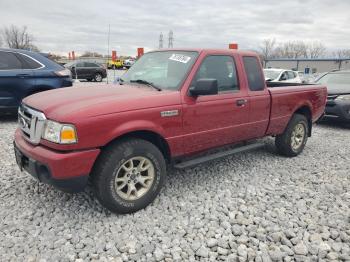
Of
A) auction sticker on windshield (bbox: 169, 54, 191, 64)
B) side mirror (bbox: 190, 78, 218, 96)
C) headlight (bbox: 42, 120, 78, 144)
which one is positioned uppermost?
auction sticker on windshield (bbox: 169, 54, 191, 64)

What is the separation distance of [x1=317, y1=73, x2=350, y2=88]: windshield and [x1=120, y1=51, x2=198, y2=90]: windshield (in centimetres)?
679

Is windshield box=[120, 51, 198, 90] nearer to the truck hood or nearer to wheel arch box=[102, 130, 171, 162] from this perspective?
the truck hood

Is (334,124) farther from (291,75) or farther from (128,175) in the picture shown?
(128,175)

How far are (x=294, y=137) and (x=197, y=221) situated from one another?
10.4 feet

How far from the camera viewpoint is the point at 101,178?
3.27 meters

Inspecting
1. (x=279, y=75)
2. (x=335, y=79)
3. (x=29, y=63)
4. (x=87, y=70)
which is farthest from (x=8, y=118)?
(x=87, y=70)

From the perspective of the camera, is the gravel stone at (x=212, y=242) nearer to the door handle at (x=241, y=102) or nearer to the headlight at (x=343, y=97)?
the door handle at (x=241, y=102)

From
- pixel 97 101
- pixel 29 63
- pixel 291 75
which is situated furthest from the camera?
pixel 291 75

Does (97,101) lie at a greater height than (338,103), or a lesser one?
greater

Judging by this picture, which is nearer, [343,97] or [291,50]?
Answer: [343,97]

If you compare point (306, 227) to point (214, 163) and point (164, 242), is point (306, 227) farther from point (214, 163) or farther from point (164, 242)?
point (214, 163)

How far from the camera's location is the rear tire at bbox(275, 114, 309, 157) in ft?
18.6

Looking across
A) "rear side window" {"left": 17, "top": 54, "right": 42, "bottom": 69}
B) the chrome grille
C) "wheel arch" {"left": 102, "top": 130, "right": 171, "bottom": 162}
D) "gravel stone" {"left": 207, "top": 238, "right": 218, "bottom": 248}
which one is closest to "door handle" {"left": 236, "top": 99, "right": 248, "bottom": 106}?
"wheel arch" {"left": 102, "top": 130, "right": 171, "bottom": 162}

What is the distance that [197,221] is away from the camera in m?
3.47
